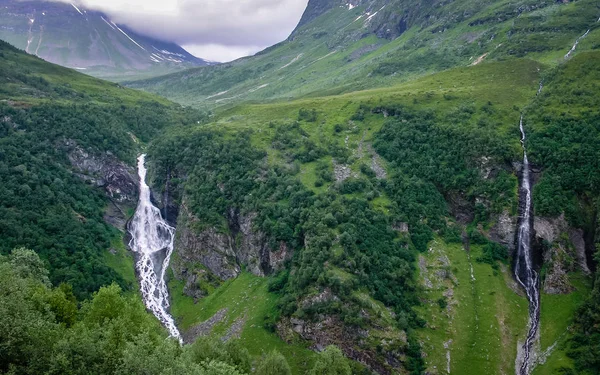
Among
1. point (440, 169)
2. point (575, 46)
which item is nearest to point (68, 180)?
point (440, 169)

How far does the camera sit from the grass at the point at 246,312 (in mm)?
83906

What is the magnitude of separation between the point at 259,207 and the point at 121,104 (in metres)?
118

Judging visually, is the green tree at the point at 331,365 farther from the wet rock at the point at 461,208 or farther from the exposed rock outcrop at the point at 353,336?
the wet rock at the point at 461,208

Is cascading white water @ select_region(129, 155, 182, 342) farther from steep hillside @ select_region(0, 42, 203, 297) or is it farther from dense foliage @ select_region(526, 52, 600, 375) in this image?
dense foliage @ select_region(526, 52, 600, 375)

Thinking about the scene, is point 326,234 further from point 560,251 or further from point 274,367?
point 560,251

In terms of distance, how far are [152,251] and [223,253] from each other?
81.1 ft

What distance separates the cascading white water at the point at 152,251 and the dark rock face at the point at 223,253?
493cm

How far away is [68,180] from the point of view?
12575cm

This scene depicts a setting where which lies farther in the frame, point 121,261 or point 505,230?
point 121,261

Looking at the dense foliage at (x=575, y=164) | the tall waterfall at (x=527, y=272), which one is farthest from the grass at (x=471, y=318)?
the dense foliage at (x=575, y=164)

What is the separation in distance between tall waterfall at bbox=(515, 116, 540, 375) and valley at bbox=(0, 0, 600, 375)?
0.36 m

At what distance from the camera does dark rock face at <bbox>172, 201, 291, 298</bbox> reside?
105 meters

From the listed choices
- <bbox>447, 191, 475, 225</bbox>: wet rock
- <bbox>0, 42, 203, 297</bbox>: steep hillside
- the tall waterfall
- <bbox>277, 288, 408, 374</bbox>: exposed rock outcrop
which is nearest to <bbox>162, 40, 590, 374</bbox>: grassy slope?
the tall waterfall

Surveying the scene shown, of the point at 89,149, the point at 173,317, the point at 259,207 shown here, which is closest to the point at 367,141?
the point at 259,207
